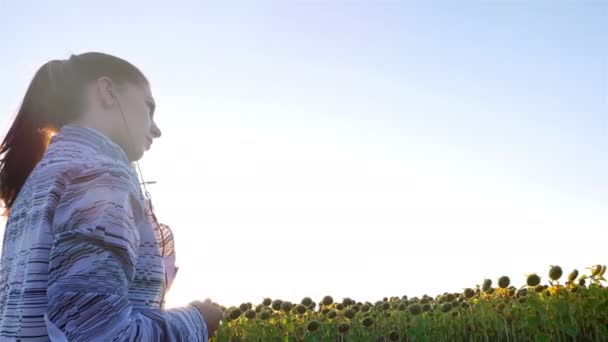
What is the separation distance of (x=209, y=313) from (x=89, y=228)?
53 cm

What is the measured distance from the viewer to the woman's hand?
1.98m

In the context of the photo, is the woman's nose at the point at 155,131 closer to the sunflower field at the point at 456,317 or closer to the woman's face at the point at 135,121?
the woman's face at the point at 135,121

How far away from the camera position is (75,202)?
5.67ft

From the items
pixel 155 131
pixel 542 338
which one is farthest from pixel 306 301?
pixel 155 131

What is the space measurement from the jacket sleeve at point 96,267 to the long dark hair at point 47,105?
21.3 inches

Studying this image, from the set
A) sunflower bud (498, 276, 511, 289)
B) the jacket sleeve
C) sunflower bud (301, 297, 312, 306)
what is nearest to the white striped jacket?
the jacket sleeve

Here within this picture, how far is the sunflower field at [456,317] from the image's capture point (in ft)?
21.7

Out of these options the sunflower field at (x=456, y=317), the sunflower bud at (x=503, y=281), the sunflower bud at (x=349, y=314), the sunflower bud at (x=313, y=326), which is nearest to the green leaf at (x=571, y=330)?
the sunflower field at (x=456, y=317)

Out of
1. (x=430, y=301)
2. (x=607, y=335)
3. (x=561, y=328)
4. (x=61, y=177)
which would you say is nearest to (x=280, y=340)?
(x=430, y=301)

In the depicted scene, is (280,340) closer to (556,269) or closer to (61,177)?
(556,269)

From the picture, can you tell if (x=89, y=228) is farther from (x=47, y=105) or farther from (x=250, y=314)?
(x=250, y=314)

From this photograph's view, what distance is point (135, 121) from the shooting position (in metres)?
2.19

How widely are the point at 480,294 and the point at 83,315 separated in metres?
7.06

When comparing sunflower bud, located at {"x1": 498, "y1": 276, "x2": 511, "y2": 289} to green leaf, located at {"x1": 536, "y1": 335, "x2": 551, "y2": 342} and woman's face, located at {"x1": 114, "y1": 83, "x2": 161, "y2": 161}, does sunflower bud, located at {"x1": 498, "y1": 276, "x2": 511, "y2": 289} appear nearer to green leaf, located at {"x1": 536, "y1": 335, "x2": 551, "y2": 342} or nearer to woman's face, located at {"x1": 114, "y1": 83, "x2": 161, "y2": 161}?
green leaf, located at {"x1": 536, "y1": 335, "x2": 551, "y2": 342}
